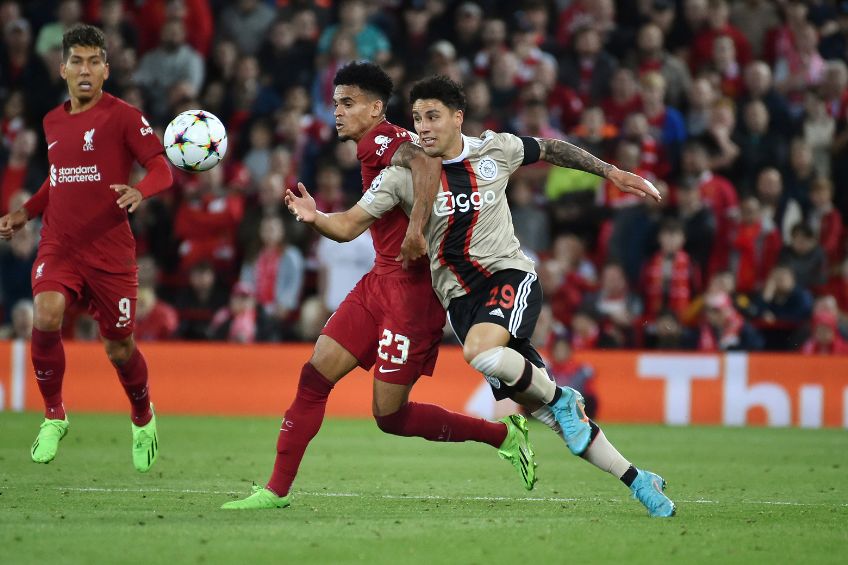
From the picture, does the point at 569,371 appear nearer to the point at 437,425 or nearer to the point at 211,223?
the point at 211,223

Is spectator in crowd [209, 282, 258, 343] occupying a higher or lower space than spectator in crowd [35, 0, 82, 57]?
lower

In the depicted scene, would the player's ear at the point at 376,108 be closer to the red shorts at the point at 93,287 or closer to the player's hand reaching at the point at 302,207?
the player's hand reaching at the point at 302,207

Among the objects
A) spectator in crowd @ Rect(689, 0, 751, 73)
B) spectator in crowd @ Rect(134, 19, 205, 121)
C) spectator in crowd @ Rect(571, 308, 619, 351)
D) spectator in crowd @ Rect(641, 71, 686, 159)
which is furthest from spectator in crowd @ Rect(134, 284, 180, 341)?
spectator in crowd @ Rect(689, 0, 751, 73)

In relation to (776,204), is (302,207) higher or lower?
higher

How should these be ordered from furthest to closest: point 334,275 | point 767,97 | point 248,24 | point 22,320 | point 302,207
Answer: point 248,24, point 767,97, point 334,275, point 22,320, point 302,207

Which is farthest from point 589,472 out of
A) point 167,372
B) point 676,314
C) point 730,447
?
point 167,372

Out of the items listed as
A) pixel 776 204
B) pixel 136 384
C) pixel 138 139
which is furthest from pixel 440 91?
pixel 776 204

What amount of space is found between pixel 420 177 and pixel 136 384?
2.96m

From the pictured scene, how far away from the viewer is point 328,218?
295 inches

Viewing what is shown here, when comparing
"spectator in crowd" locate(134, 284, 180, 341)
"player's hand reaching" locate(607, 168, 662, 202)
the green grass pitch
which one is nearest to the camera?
the green grass pitch

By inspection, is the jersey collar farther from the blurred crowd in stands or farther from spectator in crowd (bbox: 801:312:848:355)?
spectator in crowd (bbox: 801:312:848:355)

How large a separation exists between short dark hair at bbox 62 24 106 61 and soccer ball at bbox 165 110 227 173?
754 millimetres

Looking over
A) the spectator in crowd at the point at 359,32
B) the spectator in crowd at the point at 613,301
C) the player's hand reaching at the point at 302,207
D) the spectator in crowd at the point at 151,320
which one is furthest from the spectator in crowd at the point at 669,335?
the player's hand reaching at the point at 302,207

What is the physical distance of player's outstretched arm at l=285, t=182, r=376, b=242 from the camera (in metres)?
7.35
